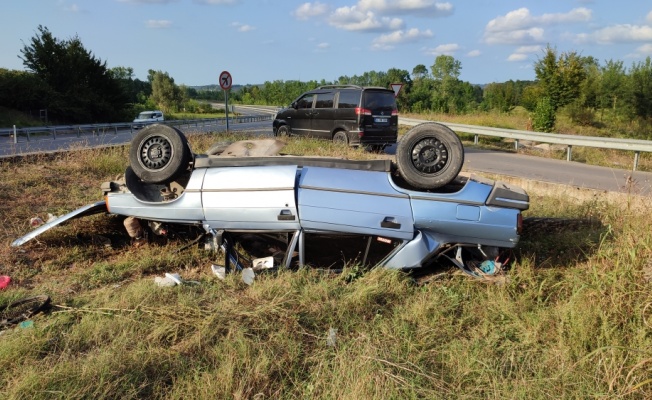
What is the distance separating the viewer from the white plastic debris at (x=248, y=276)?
4.25 m

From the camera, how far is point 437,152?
450 cm

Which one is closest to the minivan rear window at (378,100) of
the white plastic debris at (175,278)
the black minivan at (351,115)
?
the black minivan at (351,115)

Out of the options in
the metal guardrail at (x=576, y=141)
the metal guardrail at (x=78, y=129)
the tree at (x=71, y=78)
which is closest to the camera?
the metal guardrail at (x=576, y=141)

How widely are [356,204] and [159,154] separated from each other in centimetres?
210

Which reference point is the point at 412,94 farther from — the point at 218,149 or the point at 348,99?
the point at 218,149

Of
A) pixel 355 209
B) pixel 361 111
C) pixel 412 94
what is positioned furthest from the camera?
pixel 412 94

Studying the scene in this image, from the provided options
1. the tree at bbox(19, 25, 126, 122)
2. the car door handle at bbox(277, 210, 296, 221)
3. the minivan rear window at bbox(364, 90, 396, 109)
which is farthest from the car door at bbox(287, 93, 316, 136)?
the tree at bbox(19, 25, 126, 122)

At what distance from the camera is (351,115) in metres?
13.3

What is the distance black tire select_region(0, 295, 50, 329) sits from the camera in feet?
11.8

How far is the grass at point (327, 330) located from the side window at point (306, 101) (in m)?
9.98

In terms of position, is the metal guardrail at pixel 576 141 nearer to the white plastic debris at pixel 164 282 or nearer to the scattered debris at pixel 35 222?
the white plastic debris at pixel 164 282

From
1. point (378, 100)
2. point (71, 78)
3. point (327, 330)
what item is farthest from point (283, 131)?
point (71, 78)

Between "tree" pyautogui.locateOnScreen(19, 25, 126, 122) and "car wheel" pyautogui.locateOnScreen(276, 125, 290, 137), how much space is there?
74.5 ft

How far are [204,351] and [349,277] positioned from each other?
157 cm
